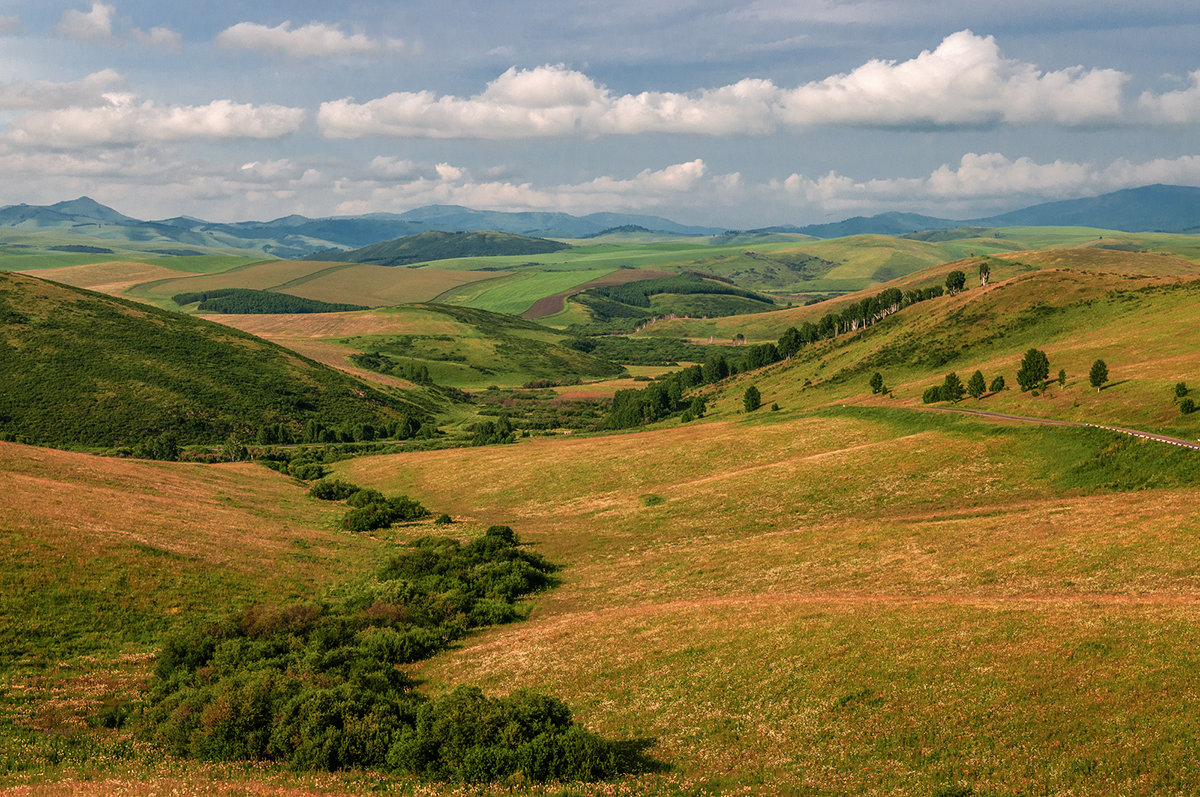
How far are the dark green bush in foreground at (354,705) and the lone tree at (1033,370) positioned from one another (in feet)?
251

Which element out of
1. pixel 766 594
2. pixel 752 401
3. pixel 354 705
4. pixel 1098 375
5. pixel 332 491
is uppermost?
pixel 1098 375

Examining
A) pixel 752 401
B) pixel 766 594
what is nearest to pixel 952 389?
pixel 752 401

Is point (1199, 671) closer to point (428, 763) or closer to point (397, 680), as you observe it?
point (428, 763)

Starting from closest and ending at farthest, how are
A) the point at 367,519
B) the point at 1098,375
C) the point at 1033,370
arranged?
1. the point at 367,519
2. the point at 1098,375
3. the point at 1033,370

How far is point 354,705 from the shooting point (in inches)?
1178

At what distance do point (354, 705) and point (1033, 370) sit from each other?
9182 cm

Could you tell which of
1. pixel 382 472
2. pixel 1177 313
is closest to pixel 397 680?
pixel 382 472

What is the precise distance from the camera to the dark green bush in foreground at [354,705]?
25.5 meters

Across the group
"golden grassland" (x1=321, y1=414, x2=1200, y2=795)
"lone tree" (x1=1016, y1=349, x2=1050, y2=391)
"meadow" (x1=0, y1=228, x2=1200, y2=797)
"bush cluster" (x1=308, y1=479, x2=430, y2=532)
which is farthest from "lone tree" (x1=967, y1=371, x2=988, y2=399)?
"bush cluster" (x1=308, y1=479, x2=430, y2=532)

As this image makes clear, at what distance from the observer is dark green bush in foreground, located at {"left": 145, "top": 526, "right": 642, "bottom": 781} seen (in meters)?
25.5

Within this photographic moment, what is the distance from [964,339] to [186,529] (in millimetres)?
152835

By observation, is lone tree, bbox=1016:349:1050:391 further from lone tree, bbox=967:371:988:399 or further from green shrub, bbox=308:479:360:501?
green shrub, bbox=308:479:360:501

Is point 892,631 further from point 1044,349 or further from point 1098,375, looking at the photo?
point 1044,349

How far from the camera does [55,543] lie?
50.5m
